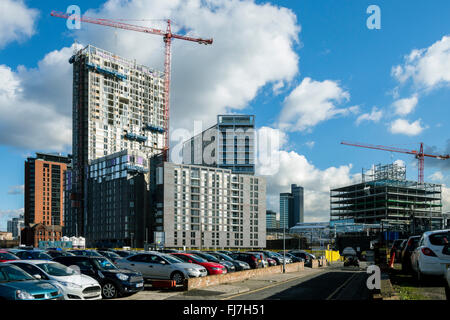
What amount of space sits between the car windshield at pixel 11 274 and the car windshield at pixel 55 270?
1.67 m

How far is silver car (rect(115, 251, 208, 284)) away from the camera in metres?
20.6

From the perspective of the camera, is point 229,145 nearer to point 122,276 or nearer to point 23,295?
point 122,276

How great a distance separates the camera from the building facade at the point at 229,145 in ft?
618

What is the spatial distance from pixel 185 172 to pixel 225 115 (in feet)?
236

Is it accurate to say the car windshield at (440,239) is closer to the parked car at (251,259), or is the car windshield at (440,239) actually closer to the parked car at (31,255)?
the parked car at (31,255)

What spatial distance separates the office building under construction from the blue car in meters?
151

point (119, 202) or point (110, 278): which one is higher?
point (110, 278)

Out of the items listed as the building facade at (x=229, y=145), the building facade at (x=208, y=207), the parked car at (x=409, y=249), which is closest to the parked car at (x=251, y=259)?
the parked car at (x=409, y=249)

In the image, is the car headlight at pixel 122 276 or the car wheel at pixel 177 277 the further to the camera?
the car wheel at pixel 177 277

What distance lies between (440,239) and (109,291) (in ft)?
38.3

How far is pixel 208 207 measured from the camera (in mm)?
128125

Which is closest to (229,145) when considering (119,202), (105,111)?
(105,111)

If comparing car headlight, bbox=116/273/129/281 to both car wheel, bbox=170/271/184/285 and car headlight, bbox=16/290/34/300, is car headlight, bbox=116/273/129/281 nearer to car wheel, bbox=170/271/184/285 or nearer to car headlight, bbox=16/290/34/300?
car wheel, bbox=170/271/184/285
